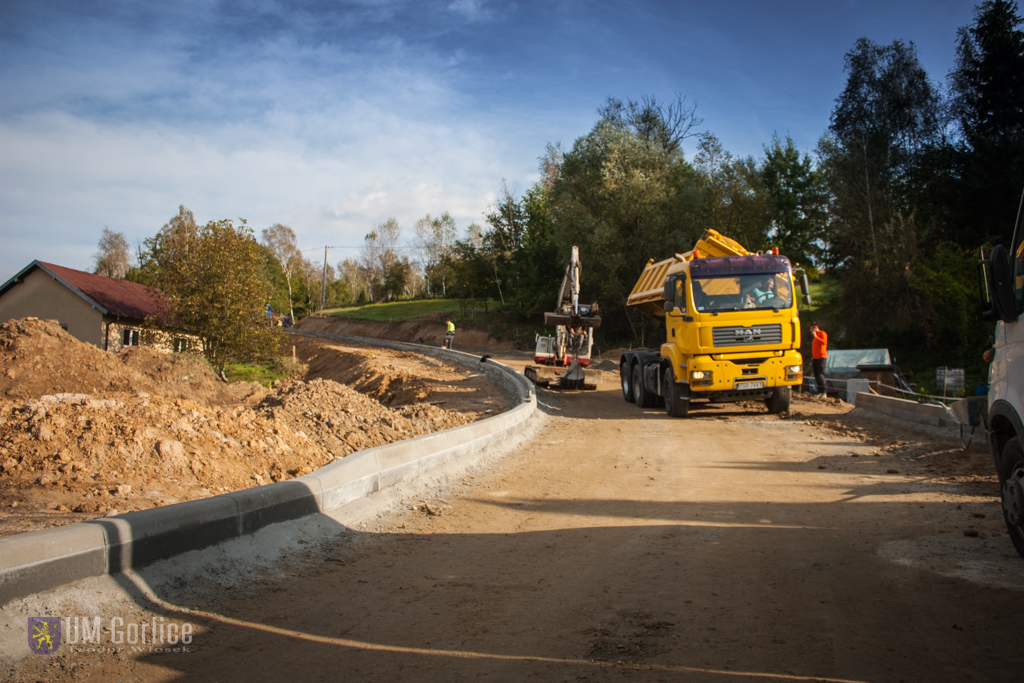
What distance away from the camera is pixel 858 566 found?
15.1ft

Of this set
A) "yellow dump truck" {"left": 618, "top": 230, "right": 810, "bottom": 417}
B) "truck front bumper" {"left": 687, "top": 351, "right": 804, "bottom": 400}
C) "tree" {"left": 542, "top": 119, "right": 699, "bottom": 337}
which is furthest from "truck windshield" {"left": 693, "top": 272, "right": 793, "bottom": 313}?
"tree" {"left": 542, "top": 119, "right": 699, "bottom": 337}

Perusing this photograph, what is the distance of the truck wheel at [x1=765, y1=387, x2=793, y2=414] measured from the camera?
13.7 metres

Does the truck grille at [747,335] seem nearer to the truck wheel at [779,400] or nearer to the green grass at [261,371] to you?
the truck wheel at [779,400]

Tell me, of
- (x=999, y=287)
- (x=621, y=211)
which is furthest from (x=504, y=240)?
(x=999, y=287)

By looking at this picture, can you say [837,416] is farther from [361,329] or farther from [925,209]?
[361,329]

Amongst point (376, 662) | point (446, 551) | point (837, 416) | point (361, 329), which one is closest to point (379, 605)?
point (376, 662)

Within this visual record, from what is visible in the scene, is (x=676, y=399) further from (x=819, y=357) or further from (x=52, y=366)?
→ (x=52, y=366)

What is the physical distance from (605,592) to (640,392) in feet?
42.1

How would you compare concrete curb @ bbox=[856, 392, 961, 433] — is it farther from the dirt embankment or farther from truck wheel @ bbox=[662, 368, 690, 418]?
the dirt embankment

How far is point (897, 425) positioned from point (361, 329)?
5345 cm

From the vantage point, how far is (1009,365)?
14.8 ft

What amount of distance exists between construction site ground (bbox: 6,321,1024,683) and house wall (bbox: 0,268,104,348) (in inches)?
1102

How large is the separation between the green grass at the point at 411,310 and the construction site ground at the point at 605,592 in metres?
49.8

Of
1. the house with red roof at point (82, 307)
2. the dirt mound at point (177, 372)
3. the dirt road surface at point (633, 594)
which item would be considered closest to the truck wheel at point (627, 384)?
the dirt road surface at point (633, 594)
